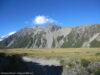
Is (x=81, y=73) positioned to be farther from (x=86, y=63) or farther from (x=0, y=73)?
(x=0, y=73)

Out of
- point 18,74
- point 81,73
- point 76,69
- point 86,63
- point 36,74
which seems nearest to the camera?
point 18,74

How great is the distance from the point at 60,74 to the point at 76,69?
3.85m

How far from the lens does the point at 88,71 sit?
33500 mm

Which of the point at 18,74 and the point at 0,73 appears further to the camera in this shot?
the point at 18,74

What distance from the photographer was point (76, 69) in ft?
113

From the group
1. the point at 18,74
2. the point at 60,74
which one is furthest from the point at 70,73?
the point at 18,74

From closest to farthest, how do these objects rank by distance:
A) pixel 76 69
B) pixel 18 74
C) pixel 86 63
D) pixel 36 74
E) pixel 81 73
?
pixel 18 74, pixel 36 74, pixel 81 73, pixel 76 69, pixel 86 63

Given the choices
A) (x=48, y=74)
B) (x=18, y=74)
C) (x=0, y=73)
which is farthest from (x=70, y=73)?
(x=0, y=73)

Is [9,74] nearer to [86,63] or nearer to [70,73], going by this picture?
[70,73]

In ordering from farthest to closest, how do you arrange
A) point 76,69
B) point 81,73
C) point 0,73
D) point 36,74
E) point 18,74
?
point 76,69
point 81,73
point 36,74
point 18,74
point 0,73

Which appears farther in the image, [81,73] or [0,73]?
[81,73]

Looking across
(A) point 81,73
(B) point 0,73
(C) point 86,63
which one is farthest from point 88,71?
(B) point 0,73

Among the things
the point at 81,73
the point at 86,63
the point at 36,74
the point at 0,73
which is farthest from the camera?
the point at 86,63

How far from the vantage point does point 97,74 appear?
31781 millimetres
